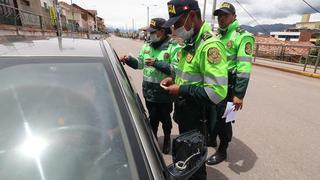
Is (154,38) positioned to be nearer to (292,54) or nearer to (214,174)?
(214,174)

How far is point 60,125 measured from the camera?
127 cm

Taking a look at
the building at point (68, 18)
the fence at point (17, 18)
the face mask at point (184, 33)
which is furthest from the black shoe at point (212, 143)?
the building at point (68, 18)

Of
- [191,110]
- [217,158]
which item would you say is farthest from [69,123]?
[217,158]

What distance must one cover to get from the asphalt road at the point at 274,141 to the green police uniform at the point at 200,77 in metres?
1.03

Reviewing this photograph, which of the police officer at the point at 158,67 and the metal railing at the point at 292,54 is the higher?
the police officer at the point at 158,67

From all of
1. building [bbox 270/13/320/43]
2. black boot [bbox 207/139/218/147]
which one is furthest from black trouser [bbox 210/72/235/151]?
building [bbox 270/13/320/43]

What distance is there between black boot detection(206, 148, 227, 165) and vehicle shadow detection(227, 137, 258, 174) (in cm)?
11

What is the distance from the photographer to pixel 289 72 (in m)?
11.1

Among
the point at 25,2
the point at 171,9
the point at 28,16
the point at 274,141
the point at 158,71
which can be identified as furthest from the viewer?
the point at 25,2

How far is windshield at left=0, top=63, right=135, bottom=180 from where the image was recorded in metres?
1.05

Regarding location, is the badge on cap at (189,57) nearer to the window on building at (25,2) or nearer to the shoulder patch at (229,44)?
the shoulder patch at (229,44)

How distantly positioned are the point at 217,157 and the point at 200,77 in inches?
58.1

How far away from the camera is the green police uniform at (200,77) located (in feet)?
6.00

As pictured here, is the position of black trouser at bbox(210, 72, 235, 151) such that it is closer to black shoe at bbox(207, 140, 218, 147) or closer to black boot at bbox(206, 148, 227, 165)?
black boot at bbox(206, 148, 227, 165)
